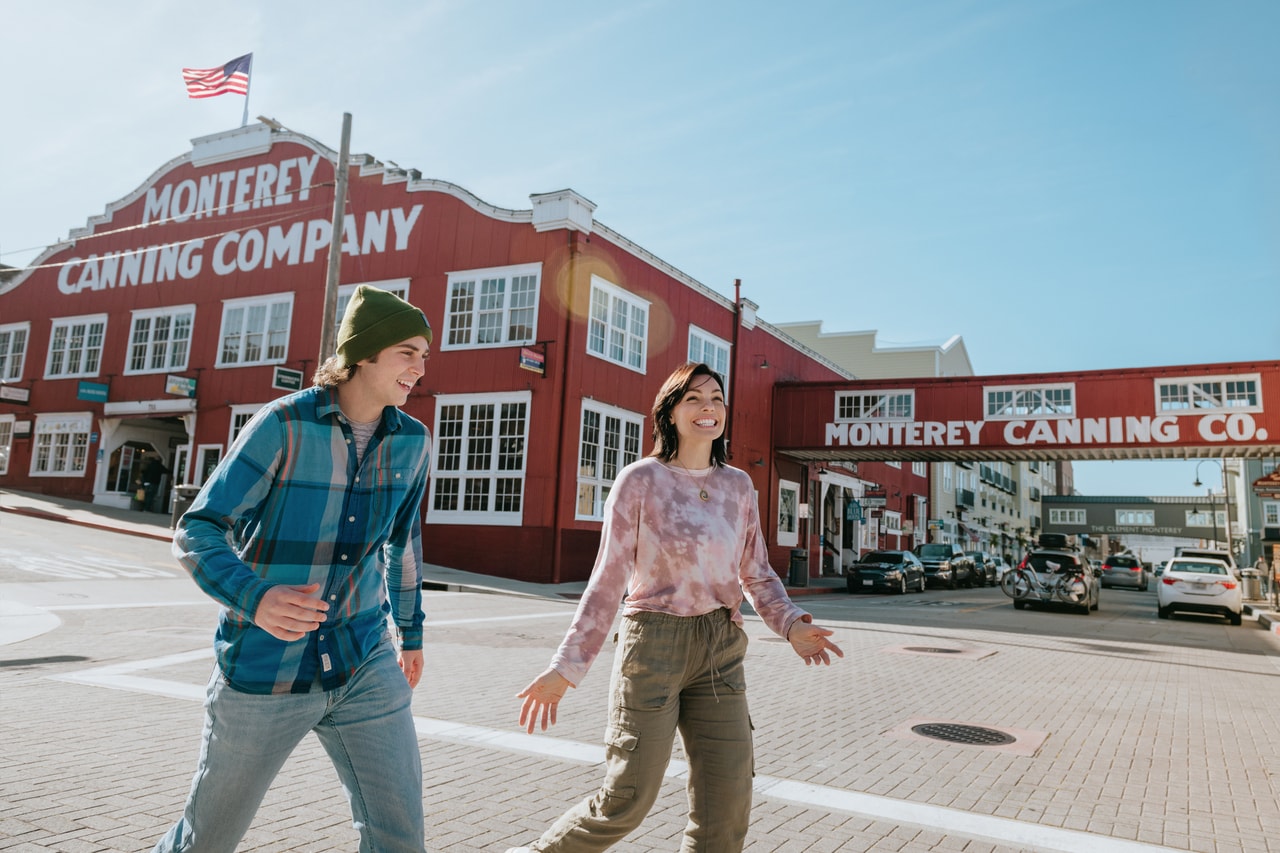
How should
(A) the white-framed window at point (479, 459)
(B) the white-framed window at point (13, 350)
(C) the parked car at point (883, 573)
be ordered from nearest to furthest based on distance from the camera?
(A) the white-framed window at point (479, 459) < (C) the parked car at point (883, 573) < (B) the white-framed window at point (13, 350)

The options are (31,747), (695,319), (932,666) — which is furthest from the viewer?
(695,319)

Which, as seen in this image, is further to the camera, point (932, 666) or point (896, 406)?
point (896, 406)

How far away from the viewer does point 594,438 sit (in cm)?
2200

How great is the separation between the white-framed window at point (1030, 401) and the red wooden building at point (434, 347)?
23.5ft

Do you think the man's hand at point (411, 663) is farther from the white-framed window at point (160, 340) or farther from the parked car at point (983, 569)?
the parked car at point (983, 569)

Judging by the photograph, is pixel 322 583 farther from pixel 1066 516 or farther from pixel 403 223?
pixel 1066 516

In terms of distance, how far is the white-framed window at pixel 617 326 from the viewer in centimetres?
2205

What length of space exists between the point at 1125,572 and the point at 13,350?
44.7m

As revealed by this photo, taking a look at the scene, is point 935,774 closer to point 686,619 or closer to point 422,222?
point 686,619

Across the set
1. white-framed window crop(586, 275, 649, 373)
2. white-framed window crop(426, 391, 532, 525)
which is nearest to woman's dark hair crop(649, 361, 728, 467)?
white-framed window crop(426, 391, 532, 525)

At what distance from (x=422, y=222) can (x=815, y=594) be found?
1461 cm

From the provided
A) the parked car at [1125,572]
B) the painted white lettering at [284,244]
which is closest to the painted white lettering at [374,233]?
the painted white lettering at [284,244]

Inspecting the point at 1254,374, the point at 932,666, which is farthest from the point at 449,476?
the point at 1254,374

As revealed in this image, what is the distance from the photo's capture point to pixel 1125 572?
1555 inches
